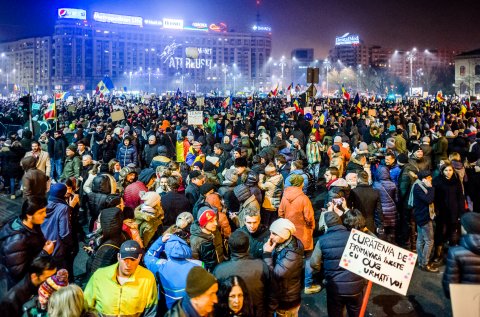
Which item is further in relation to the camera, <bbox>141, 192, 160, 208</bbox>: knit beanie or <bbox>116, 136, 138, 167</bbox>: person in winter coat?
<bbox>116, 136, 138, 167</bbox>: person in winter coat

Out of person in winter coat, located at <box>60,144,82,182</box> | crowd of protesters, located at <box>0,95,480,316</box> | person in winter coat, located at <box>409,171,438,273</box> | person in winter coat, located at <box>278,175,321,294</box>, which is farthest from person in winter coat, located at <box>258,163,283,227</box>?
person in winter coat, located at <box>60,144,82,182</box>

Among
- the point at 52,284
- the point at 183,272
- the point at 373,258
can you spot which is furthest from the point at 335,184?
the point at 52,284

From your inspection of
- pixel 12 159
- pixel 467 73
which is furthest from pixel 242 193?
pixel 467 73

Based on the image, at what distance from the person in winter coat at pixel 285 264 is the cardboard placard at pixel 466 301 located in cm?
156

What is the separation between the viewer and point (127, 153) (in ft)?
41.7

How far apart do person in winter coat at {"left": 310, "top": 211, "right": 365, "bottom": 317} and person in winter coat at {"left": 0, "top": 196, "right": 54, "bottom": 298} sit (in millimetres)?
3148

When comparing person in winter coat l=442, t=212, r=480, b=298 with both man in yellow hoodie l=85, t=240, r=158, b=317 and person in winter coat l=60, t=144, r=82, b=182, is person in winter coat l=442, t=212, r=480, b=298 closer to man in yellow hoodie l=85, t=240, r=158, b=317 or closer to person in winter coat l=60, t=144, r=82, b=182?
man in yellow hoodie l=85, t=240, r=158, b=317

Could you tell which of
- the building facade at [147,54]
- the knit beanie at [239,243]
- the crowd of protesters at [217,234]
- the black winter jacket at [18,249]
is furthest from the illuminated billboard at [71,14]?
the knit beanie at [239,243]

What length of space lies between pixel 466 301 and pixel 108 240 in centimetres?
374

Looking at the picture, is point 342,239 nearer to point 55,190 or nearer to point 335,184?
point 335,184

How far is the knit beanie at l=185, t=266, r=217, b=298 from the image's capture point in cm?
365

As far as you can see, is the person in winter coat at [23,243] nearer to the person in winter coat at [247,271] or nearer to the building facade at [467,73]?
the person in winter coat at [247,271]

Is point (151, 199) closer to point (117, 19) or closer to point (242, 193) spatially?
point (242, 193)

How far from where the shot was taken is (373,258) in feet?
16.0
